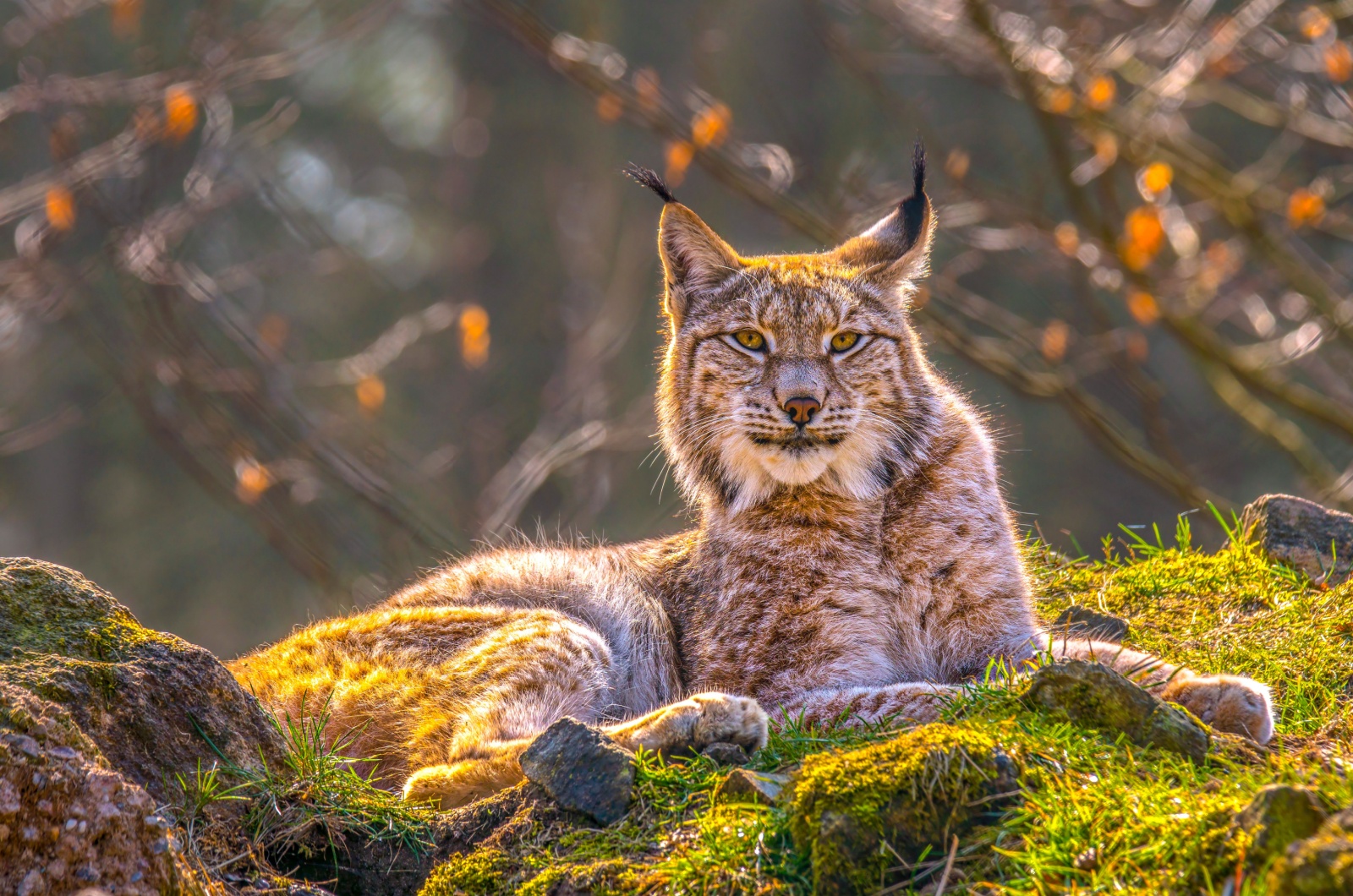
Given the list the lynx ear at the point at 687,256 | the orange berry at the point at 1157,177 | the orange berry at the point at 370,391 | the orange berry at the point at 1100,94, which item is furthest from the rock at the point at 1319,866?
the orange berry at the point at 370,391

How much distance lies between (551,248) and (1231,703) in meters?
16.1

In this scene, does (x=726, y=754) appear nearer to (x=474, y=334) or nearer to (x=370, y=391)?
(x=474, y=334)

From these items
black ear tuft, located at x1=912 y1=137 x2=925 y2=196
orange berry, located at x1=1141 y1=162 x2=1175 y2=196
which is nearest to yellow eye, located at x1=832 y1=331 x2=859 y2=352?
black ear tuft, located at x1=912 y1=137 x2=925 y2=196

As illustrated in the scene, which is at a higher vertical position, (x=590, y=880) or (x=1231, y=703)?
(x=1231, y=703)

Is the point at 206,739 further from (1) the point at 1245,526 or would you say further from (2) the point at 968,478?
(1) the point at 1245,526

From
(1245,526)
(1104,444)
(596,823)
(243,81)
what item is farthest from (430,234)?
(596,823)

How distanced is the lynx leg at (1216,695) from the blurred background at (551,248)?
1875mm

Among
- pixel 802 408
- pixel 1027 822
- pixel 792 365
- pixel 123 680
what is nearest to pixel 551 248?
pixel 792 365

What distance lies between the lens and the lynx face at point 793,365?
4887 mm

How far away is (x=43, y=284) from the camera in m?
10.3

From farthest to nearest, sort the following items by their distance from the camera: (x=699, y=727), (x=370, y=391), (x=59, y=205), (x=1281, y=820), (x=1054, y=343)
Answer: (x=370, y=391), (x=1054, y=343), (x=59, y=205), (x=699, y=727), (x=1281, y=820)

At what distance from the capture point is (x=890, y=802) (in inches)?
111

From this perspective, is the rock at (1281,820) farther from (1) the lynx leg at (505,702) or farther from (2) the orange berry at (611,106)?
(2) the orange berry at (611,106)

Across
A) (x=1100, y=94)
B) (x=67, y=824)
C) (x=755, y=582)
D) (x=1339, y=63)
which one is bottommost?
(x=755, y=582)
